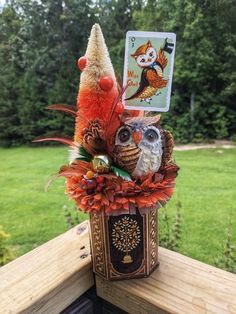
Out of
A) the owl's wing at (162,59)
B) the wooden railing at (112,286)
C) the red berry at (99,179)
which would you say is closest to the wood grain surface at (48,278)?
the wooden railing at (112,286)

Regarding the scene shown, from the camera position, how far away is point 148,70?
579 mm

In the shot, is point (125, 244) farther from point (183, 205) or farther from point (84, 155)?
point (183, 205)

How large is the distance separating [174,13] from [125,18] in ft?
6.41

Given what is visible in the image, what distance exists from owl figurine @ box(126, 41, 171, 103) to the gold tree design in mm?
239

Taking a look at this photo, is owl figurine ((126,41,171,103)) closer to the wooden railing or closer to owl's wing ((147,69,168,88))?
owl's wing ((147,69,168,88))

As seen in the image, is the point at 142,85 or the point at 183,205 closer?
the point at 142,85


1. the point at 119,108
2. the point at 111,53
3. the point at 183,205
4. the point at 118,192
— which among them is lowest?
the point at 183,205

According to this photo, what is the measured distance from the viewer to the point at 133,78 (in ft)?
1.92

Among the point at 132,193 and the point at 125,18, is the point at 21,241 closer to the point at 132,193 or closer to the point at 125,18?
the point at 132,193

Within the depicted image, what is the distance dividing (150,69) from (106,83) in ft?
0.29

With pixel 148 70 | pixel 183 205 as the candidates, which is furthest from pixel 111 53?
pixel 148 70

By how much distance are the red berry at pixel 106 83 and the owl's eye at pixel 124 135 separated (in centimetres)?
8

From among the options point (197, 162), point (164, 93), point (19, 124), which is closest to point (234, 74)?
point (197, 162)

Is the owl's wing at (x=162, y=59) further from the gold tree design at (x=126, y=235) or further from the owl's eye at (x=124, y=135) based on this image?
the gold tree design at (x=126, y=235)
